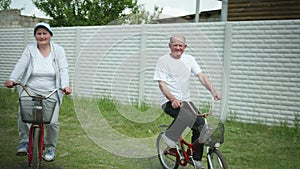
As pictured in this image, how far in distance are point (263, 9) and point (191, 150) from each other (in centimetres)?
595

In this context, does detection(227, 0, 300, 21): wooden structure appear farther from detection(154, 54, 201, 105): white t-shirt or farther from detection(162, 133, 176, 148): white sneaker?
detection(154, 54, 201, 105): white t-shirt

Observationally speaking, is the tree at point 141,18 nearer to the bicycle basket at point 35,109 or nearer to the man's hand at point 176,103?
the man's hand at point 176,103

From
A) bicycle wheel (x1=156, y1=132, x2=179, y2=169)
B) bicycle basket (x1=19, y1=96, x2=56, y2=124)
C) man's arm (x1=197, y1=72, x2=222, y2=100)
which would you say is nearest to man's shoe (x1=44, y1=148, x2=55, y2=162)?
bicycle basket (x1=19, y1=96, x2=56, y2=124)

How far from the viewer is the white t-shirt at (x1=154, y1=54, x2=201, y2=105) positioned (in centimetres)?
283

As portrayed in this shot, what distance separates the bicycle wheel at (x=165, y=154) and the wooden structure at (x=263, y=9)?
5314 millimetres

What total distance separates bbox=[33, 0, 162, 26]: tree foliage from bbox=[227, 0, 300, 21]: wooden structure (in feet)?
7.89

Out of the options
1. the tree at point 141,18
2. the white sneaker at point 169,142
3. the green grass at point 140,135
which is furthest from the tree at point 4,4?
the tree at point 141,18

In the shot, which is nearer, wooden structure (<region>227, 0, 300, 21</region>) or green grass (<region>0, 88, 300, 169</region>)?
green grass (<region>0, 88, 300, 169</region>)

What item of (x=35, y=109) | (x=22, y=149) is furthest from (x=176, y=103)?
(x=22, y=149)

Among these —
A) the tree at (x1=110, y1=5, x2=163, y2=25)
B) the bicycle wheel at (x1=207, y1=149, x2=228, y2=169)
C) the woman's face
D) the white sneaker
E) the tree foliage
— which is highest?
the tree foliage

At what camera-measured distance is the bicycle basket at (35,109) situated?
323cm

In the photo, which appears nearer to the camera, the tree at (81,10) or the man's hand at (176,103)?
the man's hand at (176,103)

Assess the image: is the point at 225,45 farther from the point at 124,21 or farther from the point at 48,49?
the point at 124,21

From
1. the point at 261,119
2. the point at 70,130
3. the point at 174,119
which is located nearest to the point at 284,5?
the point at 261,119
